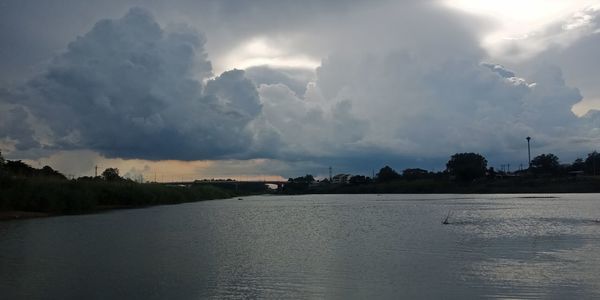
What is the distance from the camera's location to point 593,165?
191625 mm

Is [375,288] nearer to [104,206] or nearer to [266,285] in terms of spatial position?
[266,285]

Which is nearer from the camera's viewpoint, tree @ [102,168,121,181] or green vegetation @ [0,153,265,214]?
green vegetation @ [0,153,265,214]

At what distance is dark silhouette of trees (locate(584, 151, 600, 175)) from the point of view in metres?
188

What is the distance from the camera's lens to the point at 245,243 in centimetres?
4022

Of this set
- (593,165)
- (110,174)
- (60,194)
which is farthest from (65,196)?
(593,165)

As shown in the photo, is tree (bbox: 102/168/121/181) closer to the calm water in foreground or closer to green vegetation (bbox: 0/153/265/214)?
green vegetation (bbox: 0/153/265/214)

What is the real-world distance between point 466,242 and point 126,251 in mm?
21565

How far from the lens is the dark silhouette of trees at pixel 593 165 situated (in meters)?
188

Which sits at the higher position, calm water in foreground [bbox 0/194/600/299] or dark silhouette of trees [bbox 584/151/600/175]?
dark silhouette of trees [bbox 584/151/600/175]

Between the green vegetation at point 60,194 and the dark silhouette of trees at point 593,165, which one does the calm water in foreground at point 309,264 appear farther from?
the dark silhouette of trees at point 593,165

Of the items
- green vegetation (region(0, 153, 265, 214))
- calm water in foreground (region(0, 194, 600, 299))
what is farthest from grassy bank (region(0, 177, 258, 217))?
calm water in foreground (region(0, 194, 600, 299))

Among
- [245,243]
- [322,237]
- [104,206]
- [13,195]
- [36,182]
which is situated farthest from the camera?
[104,206]

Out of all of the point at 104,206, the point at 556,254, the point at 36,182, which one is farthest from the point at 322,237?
the point at 104,206

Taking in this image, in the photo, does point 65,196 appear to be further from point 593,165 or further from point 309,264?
point 593,165
